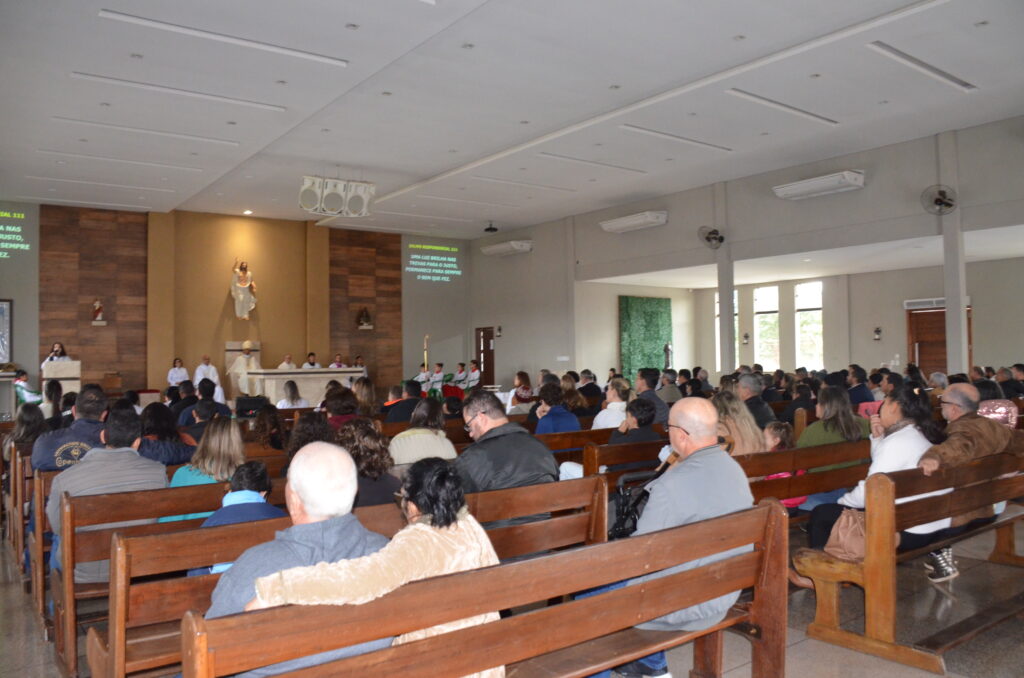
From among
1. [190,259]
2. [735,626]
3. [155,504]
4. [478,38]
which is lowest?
[735,626]

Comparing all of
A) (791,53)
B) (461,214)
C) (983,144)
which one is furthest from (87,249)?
(983,144)

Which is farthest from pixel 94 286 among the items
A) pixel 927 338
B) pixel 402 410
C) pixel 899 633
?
pixel 927 338

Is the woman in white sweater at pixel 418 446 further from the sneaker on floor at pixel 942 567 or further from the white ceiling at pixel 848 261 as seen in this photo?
the white ceiling at pixel 848 261

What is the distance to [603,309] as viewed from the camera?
1580 cm

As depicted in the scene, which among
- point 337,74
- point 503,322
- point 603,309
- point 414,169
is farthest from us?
point 503,322

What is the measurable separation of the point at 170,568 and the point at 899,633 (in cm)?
276

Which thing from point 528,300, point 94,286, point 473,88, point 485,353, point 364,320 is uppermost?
Result: point 473,88

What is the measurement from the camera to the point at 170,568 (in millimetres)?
2160

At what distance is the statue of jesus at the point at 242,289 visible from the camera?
14.8 meters

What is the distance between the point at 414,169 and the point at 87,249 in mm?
6495

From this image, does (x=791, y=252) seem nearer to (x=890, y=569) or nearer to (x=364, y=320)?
(x=364, y=320)

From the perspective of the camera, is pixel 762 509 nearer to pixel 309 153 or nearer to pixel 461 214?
pixel 309 153

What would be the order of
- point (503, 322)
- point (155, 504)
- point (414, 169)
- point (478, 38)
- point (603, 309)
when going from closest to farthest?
point (155, 504)
point (478, 38)
point (414, 169)
point (603, 309)
point (503, 322)

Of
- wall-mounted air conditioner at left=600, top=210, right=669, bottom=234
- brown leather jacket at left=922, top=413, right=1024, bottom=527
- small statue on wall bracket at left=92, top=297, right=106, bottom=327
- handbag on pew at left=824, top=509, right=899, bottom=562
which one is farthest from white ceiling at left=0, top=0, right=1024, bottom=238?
handbag on pew at left=824, top=509, right=899, bottom=562
